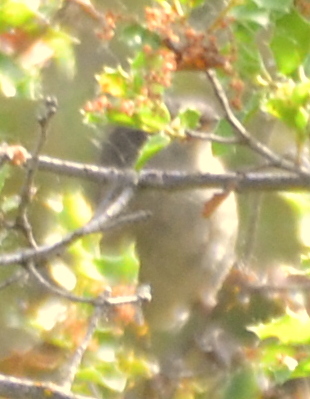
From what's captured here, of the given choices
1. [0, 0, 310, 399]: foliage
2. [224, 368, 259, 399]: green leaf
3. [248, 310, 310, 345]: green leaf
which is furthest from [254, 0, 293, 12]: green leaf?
[224, 368, 259, 399]: green leaf

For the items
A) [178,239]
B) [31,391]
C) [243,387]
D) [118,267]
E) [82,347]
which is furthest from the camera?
[178,239]

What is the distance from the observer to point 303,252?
1148 mm

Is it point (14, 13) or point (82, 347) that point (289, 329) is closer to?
point (82, 347)

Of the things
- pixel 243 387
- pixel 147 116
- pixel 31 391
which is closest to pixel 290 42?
pixel 147 116

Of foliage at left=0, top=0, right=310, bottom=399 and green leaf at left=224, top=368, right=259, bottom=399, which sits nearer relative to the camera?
foliage at left=0, top=0, right=310, bottom=399

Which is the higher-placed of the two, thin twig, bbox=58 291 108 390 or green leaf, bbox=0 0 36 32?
green leaf, bbox=0 0 36 32

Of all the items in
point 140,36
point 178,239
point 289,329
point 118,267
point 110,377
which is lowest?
point 178,239

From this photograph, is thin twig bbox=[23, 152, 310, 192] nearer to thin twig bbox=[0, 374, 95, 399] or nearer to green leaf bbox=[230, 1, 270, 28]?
green leaf bbox=[230, 1, 270, 28]

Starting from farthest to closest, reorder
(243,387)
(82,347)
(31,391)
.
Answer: (243,387), (82,347), (31,391)

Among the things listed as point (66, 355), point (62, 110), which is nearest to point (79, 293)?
point (66, 355)

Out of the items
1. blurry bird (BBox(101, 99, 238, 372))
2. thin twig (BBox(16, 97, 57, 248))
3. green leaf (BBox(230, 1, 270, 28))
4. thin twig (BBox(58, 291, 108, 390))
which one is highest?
green leaf (BBox(230, 1, 270, 28))

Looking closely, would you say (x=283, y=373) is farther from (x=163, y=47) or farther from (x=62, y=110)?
(x=62, y=110)

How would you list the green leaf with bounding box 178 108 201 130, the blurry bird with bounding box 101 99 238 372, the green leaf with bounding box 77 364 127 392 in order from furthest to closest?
the blurry bird with bounding box 101 99 238 372, the green leaf with bounding box 77 364 127 392, the green leaf with bounding box 178 108 201 130

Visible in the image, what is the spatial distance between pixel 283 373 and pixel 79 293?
0.28 m
